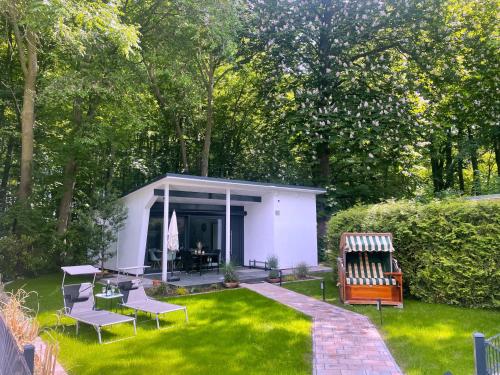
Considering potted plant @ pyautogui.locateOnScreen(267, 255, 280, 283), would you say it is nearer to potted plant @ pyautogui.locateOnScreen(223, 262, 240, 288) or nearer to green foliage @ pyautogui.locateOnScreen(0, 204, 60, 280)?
potted plant @ pyautogui.locateOnScreen(223, 262, 240, 288)

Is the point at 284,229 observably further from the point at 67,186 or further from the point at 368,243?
the point at 67,186

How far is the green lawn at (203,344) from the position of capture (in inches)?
195

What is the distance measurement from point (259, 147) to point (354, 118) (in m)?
7.63

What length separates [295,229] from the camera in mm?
14836

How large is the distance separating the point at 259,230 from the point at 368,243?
6.62m

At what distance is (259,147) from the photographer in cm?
2161

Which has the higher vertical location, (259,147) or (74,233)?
(259,147)

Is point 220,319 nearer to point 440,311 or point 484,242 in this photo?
point 440,311

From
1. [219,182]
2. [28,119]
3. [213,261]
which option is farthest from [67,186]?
[219,182]

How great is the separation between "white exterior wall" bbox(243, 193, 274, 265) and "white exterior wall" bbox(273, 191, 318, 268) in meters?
0.26

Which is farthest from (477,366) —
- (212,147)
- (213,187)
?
(212,147)

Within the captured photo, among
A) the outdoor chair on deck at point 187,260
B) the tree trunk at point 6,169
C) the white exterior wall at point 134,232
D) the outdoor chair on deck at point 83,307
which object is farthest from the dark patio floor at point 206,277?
the tree trunk at point 6,169

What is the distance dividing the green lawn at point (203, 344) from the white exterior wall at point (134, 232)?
4729 millimetres

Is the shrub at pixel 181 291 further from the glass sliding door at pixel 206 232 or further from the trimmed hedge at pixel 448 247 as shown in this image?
the trimmed hedge at pixel 448 247
